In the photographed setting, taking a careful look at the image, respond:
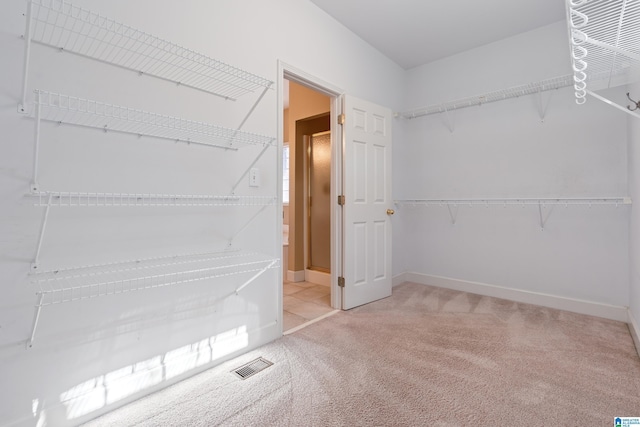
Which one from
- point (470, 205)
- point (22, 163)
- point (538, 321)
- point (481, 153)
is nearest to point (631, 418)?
point (538, 321)

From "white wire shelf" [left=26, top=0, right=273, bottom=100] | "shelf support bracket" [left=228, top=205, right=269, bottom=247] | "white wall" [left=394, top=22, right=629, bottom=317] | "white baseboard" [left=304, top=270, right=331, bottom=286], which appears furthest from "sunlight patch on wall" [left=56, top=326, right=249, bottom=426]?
"white wall" [left=394, top=22, right=629, bottom=317]

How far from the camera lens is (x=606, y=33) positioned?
1271 mm

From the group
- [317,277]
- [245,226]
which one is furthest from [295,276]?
[245,226]

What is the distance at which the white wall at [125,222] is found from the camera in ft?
4.09

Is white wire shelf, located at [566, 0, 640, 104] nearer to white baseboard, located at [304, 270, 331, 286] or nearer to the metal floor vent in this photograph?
the metal floor vent

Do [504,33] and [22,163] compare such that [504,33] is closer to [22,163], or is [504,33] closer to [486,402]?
[486,402]

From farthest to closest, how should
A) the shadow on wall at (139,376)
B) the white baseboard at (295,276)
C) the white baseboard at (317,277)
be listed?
the white baseboard at (295,276)
the white baseboard at (317,277)
the shadow on wall at (139,376)

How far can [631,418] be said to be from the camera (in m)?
1.38

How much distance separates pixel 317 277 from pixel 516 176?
101 inches

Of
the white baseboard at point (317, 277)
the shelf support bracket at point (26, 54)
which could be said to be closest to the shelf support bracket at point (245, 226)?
the shelf support bracket at point (26, 54)

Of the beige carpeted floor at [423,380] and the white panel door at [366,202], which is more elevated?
the white panel door at [366,202]

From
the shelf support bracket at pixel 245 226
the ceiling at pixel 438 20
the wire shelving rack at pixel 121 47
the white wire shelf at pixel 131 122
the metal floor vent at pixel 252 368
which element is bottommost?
the metal floor vent at pixel 252 368

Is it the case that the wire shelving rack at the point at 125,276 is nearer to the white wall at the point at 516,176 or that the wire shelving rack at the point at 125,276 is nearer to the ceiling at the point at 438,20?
the ceiling at the point at 438,20

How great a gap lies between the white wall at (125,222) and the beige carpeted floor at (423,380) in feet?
0.73
